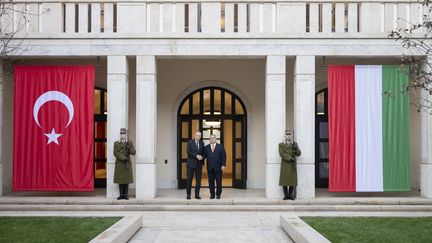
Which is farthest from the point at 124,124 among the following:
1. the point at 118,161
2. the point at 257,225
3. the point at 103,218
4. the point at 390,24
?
the point at 390,24

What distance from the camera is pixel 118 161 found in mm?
15234

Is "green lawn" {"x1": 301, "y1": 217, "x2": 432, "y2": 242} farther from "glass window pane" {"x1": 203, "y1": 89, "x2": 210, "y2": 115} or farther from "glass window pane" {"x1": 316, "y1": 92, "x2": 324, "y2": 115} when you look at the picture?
"glass window pane" {"x1": 203, "y1": 89, "x2": 210, "y2": 115}

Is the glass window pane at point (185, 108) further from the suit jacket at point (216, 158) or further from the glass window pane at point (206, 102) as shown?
the suit jacket at point (216, 158)

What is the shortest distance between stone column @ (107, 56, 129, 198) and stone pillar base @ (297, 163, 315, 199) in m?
5.41

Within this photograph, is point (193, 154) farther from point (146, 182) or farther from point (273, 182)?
point (273, 182)

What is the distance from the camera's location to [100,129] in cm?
1941

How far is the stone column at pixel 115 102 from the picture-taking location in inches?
612

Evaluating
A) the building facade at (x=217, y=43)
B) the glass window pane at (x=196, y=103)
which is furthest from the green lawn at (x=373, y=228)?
the glass window pane at (x=196, y=103)

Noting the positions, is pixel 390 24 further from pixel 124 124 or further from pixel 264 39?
pixel 124 124

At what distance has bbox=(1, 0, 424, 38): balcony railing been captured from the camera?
15602mm

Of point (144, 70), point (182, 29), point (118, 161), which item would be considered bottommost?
point (118, 161)

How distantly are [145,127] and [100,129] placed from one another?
4.38m

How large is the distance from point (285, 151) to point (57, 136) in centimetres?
686

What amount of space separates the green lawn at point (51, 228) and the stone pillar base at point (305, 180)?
20.2 ft
